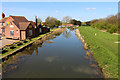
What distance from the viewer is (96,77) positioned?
30.7 ft

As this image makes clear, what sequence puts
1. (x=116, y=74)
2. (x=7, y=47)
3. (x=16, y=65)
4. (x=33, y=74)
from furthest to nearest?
(x=7, y=47), (x=16, y=65), (x=33, y=74), (x=116, y=74)

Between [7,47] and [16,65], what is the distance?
6.80m

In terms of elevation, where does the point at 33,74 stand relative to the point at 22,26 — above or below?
below

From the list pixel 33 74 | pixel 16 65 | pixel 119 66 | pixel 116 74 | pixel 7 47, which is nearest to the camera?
pixel 116 74

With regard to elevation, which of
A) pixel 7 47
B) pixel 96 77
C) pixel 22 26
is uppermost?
pixel 22 26

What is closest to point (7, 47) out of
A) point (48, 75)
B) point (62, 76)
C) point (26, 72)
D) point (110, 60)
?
point (26, 72)

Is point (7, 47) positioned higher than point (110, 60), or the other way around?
point (7, 47)

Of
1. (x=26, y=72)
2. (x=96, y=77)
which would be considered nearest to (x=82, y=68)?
(x=96, y=77)

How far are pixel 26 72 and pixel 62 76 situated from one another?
149 inches

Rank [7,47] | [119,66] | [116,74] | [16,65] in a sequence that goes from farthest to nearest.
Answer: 1. [7,47]
2. [16,65]
3. [119,66]
4. [116,74]

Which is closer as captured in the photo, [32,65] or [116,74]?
[116,74]

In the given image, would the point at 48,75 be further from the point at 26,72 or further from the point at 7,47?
the point at 7,47

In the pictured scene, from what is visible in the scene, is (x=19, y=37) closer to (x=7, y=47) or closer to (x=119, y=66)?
(x=7, y=47)

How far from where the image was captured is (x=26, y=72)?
33.2 feet
